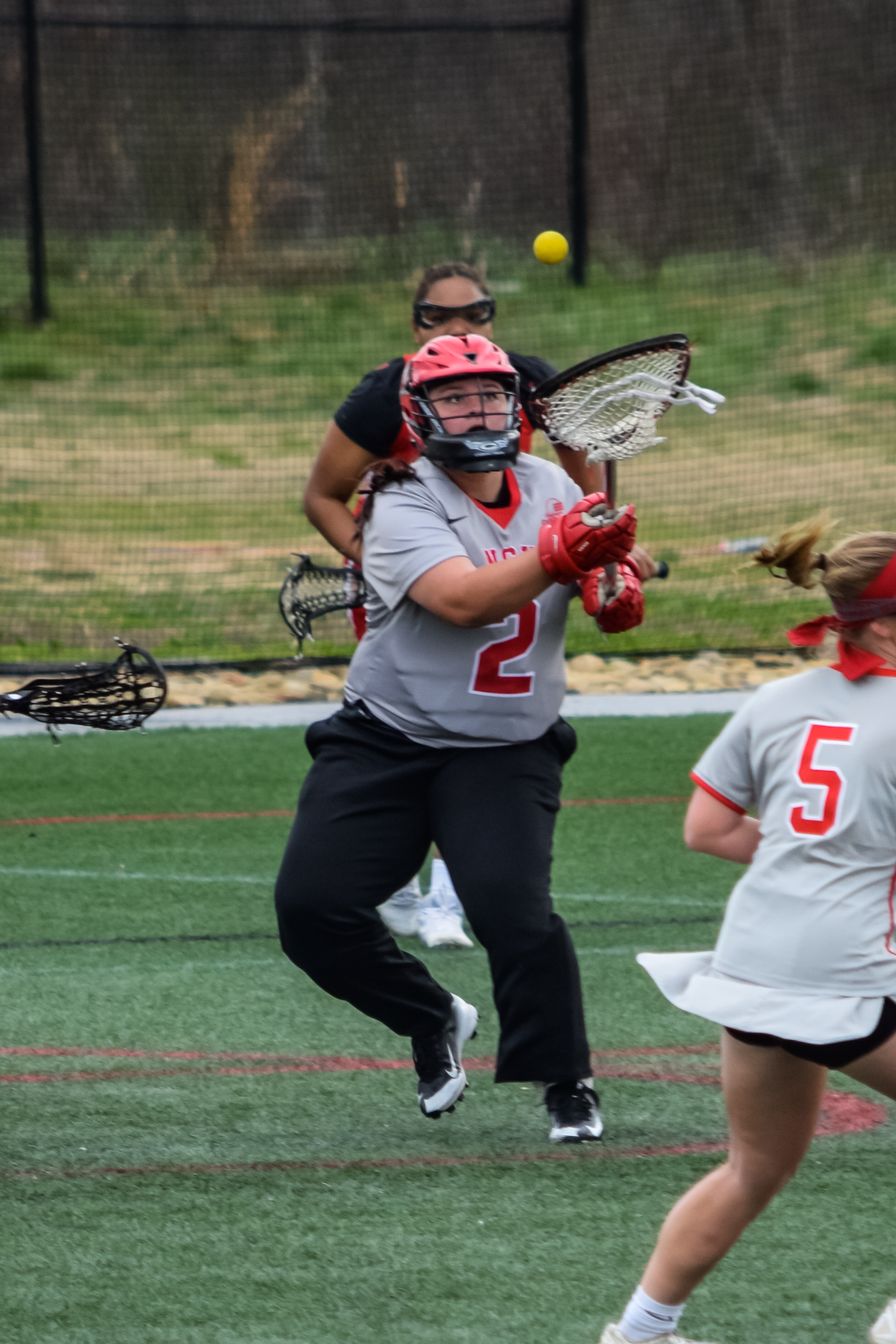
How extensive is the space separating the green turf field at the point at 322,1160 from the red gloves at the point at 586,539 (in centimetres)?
127

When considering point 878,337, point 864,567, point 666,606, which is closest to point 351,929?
point 864,567

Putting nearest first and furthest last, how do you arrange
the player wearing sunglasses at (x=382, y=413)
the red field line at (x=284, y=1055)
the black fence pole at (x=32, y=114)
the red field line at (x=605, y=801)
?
1. the red field line at (x=284, y=1055)
2. the player wearing sunglasses at (x=382, y=413)
3. the red field line at (x=605, y=801)
4. the black fence pole at (x=32, y=114)

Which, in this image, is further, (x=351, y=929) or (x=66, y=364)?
(x=66, y=364)

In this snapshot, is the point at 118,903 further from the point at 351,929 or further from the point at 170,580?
the point at 170,580

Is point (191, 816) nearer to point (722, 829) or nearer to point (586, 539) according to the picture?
point (586, 539)

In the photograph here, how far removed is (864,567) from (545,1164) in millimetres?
1643

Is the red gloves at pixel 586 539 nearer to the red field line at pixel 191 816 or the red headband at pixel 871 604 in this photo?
the red headband at pixel 871 604

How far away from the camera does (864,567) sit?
2.53 metres

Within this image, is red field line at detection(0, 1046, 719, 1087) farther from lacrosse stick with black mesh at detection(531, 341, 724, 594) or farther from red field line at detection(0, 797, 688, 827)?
red field line at detection(0, 797, 688, 827)

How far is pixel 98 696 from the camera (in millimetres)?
3775

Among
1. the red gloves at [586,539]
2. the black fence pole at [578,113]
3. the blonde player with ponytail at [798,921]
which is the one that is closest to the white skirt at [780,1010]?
the blonde player with ponytail at [798,921]

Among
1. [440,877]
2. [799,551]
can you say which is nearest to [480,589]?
[799,551]

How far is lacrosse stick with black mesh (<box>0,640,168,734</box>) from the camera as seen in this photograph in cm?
365

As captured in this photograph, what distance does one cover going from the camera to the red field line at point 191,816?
273 inches
